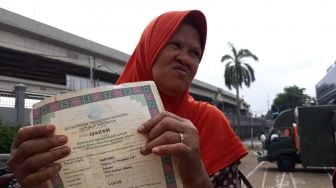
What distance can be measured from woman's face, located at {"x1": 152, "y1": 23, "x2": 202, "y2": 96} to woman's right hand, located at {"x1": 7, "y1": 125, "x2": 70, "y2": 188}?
0.37 metres

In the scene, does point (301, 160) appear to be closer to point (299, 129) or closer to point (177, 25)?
point (299, 129)

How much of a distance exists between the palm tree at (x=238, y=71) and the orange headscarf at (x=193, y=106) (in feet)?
114

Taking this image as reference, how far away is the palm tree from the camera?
118 feet

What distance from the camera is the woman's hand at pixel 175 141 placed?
1027mm

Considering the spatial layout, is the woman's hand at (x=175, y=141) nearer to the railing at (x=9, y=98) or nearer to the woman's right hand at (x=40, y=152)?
the woman's right hand at (x=40, y=152)

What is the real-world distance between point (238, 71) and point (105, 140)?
36.1 m

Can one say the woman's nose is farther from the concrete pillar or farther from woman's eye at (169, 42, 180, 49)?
the concrete pillar

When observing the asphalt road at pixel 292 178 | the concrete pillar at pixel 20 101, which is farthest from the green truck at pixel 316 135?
the concrete pillar at pixel 20 101

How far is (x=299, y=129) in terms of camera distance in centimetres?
1484

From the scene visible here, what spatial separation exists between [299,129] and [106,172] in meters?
14.6

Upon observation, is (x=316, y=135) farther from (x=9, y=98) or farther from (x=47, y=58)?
(x=47, y=58)

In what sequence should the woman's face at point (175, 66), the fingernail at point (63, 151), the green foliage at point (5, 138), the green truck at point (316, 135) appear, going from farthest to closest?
the green truck at point (316, 135) → the green foliage at point (5, 138) → the woman's face at point (175, 66) → the fingernail at point (63, 151)

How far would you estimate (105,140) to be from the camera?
1042mm

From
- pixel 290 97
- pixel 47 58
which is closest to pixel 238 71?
pixel 47 58
